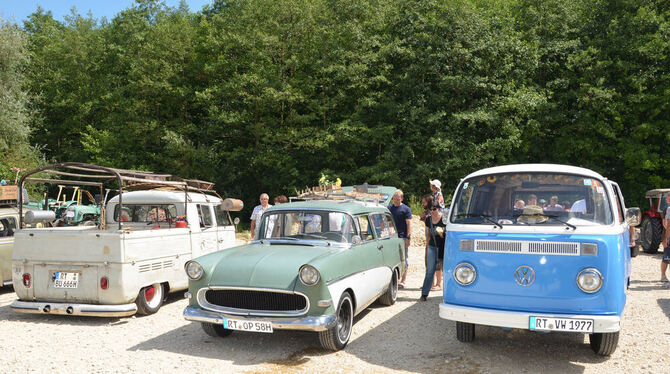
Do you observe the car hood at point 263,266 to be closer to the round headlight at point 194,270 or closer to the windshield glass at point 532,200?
the round headlight at point 194,270

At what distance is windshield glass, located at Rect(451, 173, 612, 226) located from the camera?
5715mm

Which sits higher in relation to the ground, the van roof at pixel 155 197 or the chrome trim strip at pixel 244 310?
the van roof at pixel 155 197

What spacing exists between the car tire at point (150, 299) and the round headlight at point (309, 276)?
3.41 meters

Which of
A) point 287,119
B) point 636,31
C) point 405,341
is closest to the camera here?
point 405,341

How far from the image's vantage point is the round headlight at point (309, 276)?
18.7 feet

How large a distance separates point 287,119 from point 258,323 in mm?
24796

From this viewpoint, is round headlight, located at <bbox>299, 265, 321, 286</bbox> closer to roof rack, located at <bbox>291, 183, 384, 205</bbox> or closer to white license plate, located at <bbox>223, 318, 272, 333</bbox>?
white license plate, located at <bbox>223, 318, 272, 333</bbox>

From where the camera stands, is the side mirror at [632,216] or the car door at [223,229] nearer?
the side mirror at [632,216]

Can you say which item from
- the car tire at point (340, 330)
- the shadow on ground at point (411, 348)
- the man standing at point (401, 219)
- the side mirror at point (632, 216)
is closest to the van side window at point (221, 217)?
the shadow on ground at point (411, 348)

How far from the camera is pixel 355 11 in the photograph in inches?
1228

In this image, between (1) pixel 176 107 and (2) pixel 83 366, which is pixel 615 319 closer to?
(2) pixel 83 366

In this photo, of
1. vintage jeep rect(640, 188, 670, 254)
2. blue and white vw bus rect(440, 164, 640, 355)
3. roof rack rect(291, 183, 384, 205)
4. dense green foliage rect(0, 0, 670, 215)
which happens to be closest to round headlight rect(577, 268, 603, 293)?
blue and white vw bus rect(440, 164, 640, 355)

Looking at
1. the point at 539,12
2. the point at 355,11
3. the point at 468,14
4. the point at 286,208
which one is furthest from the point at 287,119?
the point at 286,208

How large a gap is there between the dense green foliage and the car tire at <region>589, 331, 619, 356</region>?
68.5 feet
